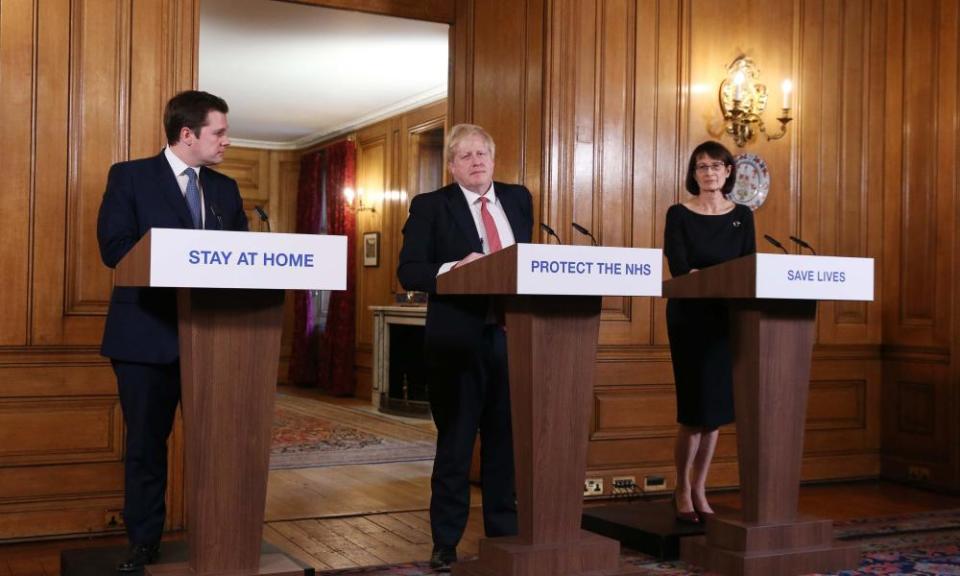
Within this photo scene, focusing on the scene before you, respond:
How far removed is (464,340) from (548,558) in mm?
853

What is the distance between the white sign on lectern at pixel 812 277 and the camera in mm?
3266

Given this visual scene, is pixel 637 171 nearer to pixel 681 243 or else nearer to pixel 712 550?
pixel 681 243

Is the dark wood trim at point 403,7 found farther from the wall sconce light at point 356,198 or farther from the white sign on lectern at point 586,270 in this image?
the wall sconce light at point 356,198

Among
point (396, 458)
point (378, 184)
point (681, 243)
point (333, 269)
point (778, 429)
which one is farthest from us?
point (378, 184)

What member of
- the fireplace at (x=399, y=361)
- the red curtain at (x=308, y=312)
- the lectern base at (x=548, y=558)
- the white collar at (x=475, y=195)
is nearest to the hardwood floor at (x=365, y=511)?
the lectern base at (x=548, y=558)

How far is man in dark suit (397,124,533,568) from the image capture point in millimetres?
3541

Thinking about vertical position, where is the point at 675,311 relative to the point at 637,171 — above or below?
below

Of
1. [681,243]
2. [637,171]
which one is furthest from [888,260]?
[681,243]

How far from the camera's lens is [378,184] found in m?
10.9

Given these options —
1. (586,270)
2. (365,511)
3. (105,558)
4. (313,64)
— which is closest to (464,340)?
(586,270)

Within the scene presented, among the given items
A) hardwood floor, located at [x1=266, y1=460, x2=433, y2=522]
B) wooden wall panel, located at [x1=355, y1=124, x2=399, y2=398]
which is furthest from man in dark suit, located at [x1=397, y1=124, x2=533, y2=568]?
wooden wall panel, located at [x1=355, y1=124, x2=399, y2=398]

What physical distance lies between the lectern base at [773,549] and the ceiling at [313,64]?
185 inches

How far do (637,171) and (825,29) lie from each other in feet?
4.99

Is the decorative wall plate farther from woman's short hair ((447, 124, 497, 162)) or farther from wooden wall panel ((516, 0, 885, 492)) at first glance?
→ woman's short hair ((447, 124, 497, 162))
